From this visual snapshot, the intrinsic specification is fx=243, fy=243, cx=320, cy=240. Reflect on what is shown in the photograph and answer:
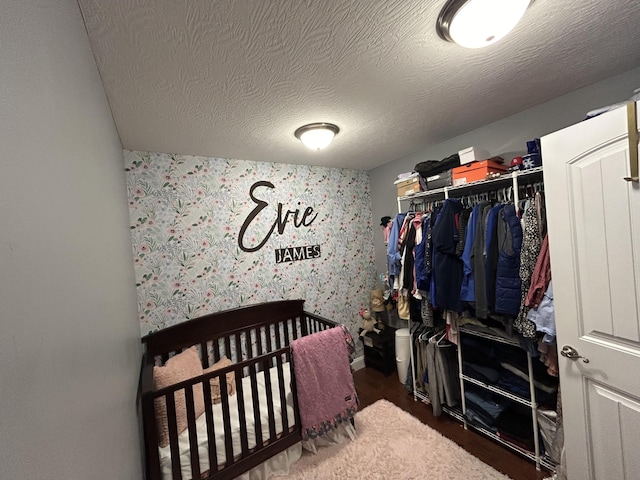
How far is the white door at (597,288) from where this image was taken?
1.04 meters

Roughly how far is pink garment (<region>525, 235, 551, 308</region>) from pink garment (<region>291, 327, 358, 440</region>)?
1.26 m

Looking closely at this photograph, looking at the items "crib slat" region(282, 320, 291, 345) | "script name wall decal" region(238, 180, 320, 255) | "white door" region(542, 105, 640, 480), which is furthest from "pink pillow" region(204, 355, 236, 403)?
"white door" region(542, 105, 640, 480)

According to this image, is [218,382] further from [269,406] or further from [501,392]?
[501,392]

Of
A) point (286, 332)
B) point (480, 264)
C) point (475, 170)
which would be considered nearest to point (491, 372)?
point (480, 264)

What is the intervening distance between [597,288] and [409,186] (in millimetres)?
1429

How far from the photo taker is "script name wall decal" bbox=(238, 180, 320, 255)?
2.36m

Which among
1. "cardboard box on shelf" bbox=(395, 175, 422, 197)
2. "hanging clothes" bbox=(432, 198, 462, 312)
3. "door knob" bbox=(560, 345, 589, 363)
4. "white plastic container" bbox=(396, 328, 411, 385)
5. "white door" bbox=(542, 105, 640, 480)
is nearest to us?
"white door" bbox=(542, 105, 640, 480)

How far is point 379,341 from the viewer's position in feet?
9.11

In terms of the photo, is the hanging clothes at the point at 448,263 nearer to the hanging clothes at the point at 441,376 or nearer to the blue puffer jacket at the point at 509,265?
the blue puffer jacket at the point at 509,265

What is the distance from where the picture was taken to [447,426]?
1948mm

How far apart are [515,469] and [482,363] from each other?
61 centimetres

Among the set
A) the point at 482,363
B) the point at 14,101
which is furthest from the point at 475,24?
the point at 482,363

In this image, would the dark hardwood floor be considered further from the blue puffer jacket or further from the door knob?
the blue puffer jacket

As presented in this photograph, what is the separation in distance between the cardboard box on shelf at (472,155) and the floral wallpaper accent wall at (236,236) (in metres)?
1.39
